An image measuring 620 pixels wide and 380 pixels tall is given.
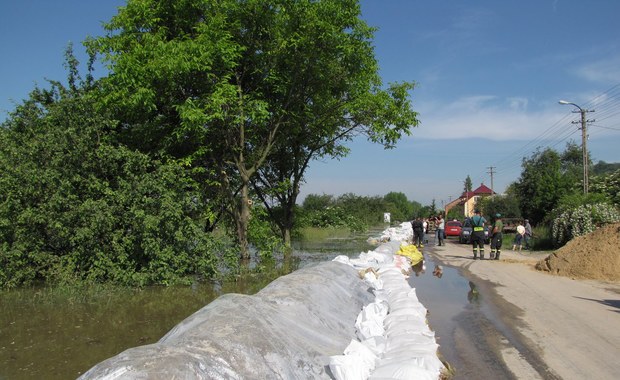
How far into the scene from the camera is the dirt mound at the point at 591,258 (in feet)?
37.6

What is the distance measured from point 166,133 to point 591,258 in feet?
38.8

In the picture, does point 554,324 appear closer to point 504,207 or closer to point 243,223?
point 243,223

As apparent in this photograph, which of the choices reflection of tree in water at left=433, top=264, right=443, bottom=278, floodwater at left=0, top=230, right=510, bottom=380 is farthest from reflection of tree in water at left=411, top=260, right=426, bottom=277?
floodwater at left=0, top=230, right=510, bottom=380

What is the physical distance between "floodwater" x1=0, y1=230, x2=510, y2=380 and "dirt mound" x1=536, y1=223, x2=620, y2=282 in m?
3.14

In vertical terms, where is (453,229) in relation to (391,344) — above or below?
above

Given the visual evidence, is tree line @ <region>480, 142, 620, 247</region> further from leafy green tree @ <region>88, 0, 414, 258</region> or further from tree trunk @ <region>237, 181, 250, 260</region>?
tree trunk @ <region>237, 181, 250, 260</region>

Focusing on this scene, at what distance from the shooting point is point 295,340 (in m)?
4.23

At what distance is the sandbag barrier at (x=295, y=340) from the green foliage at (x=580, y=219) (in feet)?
48.4

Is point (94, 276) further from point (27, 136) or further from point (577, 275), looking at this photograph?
point (577, 275)

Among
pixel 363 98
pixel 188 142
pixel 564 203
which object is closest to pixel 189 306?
pixel 188 142

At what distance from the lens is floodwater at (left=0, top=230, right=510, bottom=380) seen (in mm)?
5470

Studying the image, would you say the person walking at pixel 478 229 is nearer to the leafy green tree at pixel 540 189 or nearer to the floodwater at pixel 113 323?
the floodwater at pixel 113 323

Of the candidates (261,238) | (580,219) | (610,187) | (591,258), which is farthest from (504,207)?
(261,238)

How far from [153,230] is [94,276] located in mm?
1568
